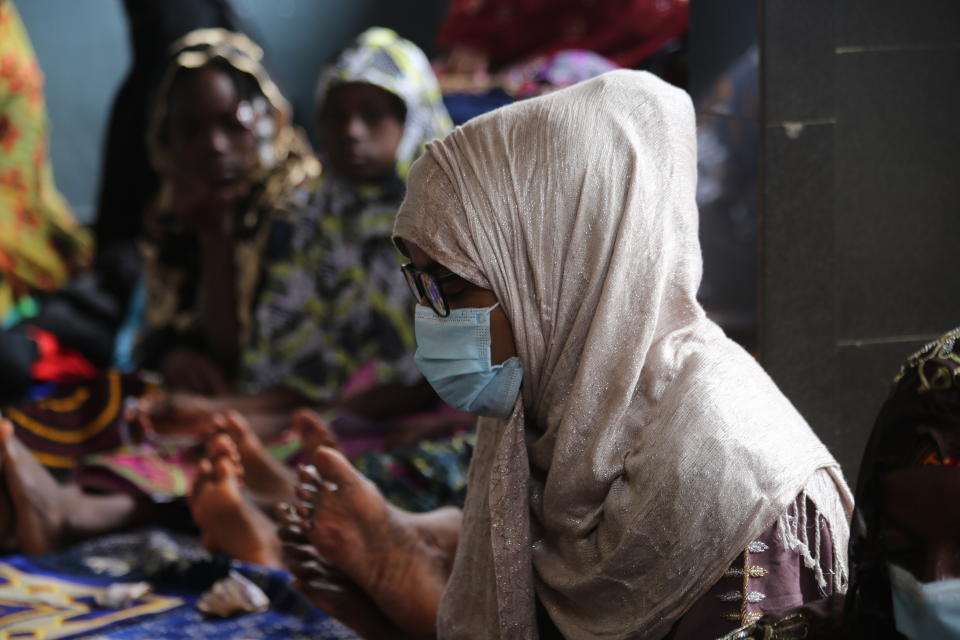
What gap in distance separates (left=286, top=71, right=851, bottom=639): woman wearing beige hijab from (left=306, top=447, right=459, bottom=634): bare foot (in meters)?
0.45

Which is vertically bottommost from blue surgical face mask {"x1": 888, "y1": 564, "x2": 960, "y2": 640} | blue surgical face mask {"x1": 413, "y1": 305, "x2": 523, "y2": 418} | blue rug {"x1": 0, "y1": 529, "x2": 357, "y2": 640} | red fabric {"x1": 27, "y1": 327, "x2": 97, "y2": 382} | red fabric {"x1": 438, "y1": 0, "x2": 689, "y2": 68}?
blue rug {"x1": 0, "y1": 529, "x2": 357, "y2": 640}

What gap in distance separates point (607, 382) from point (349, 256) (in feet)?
7.73

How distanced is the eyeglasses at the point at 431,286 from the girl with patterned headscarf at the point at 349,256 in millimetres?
1998

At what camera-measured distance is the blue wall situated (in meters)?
6.91

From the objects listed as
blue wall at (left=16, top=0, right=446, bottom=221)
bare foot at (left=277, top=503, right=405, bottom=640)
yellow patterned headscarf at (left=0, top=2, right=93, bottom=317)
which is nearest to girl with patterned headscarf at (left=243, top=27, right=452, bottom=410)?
bare foot at (left=277, top=503, right=405, bottom=640)

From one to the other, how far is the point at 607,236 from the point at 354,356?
7.63 ft

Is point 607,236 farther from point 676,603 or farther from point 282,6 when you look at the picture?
point 282,6

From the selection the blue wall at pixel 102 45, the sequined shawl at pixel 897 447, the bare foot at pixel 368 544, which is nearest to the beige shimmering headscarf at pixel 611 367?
the sequined shawl at pixel 897 447

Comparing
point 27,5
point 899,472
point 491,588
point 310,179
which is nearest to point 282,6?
point 27,5

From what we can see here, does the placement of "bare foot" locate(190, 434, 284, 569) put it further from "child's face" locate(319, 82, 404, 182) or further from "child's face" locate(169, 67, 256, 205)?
"child's face" locate(169, 67, 256, 205)

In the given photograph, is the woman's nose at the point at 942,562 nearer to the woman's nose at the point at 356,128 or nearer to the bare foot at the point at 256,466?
the bare foot at the point at 256,466

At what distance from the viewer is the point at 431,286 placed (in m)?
1.76

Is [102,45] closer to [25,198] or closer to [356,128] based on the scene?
[25,198]

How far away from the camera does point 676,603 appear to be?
163 cm
